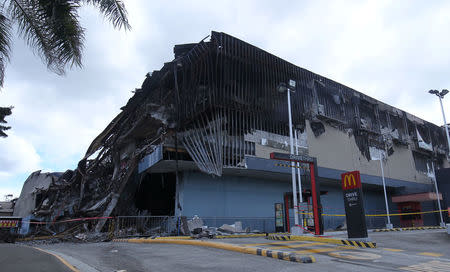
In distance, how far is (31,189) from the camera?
43.5 metres

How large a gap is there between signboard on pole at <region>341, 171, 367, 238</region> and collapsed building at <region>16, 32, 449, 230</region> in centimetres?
909

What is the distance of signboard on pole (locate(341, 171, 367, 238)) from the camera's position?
12.2 m

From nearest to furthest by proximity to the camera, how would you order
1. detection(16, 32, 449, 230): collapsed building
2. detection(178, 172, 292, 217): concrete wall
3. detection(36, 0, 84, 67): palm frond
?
1. detection(36, 0, 84, 67): palm frond
2. detection(16, 32, 449, 230): collapsed building
3. detection(178, 172, 292, 217): concrete wall

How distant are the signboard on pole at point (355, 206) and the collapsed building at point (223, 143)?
9.09m

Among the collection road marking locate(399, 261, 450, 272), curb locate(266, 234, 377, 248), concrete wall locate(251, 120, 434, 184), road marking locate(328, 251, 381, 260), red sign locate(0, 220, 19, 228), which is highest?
concrete wall locate(251, 120, 434, 184)

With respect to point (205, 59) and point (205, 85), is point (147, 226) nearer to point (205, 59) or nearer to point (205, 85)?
point (205, 85)

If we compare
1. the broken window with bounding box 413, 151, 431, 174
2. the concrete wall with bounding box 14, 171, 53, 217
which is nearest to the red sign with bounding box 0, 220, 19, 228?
the concrete wall with bounding box 14, 171, 53, 217

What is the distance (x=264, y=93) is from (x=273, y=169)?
650 cm

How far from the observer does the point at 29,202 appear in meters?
42.4

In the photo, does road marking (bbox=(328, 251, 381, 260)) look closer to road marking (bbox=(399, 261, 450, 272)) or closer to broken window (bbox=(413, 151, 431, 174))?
road marking (bbox=(399, 261, 450, 272))

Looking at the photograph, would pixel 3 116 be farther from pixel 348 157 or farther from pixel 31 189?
pixel 348 157

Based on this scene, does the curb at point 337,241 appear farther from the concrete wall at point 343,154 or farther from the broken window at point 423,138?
the broken window at point 423,138

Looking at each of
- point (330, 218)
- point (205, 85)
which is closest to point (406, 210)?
point (330, 218)

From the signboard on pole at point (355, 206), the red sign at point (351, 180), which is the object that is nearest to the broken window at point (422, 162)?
the red sign at point (351, 180)
